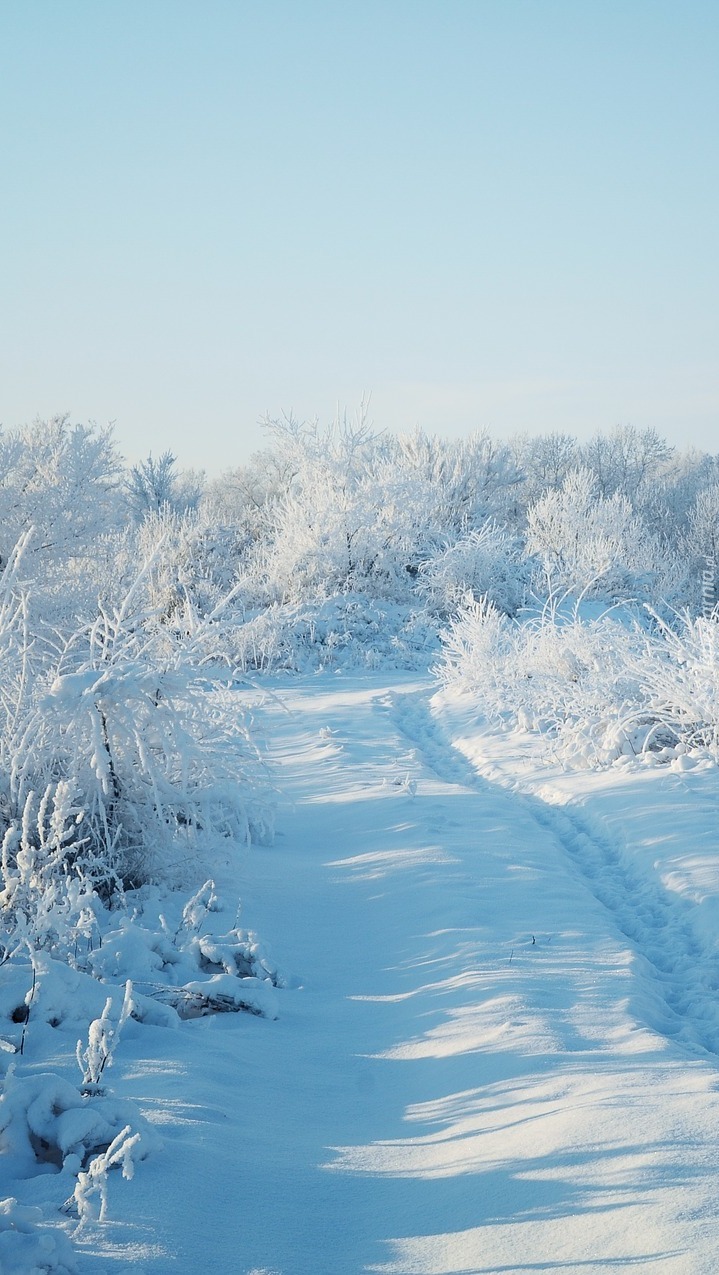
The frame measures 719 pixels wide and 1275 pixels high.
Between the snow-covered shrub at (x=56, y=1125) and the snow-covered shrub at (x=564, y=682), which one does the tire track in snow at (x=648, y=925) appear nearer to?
the snow-covered shrub at (x=564, y=682)

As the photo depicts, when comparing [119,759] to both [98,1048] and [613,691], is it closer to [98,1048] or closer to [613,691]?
[98,1048]

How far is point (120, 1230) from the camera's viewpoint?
6.35ft

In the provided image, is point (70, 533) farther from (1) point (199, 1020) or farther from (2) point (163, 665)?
(1) point (199, 1020)

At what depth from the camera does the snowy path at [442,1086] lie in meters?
2.02

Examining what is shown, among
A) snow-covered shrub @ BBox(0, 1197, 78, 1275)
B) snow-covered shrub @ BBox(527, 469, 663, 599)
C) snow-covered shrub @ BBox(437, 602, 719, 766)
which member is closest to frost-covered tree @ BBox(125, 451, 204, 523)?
snow-covered shrub @ BBox(527, 469, 663, 599)

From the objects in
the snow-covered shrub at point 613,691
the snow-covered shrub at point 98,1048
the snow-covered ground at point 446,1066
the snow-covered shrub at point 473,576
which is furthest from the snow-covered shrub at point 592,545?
the snow-covered shrub at point 98,1048

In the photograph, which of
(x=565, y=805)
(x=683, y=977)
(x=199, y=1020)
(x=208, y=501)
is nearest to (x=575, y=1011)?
(x=683, y=977)

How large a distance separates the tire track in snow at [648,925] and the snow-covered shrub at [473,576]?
10.1 meters

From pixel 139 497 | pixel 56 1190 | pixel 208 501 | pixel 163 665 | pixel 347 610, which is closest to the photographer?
pixel 56 1190

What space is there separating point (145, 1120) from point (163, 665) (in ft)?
9.08

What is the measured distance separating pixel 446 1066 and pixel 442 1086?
126mm

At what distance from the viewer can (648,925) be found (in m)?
4.70

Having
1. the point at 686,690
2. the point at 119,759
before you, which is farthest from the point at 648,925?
the point at 686,690

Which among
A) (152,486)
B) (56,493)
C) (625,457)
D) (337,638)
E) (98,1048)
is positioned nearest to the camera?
(98,1048)
